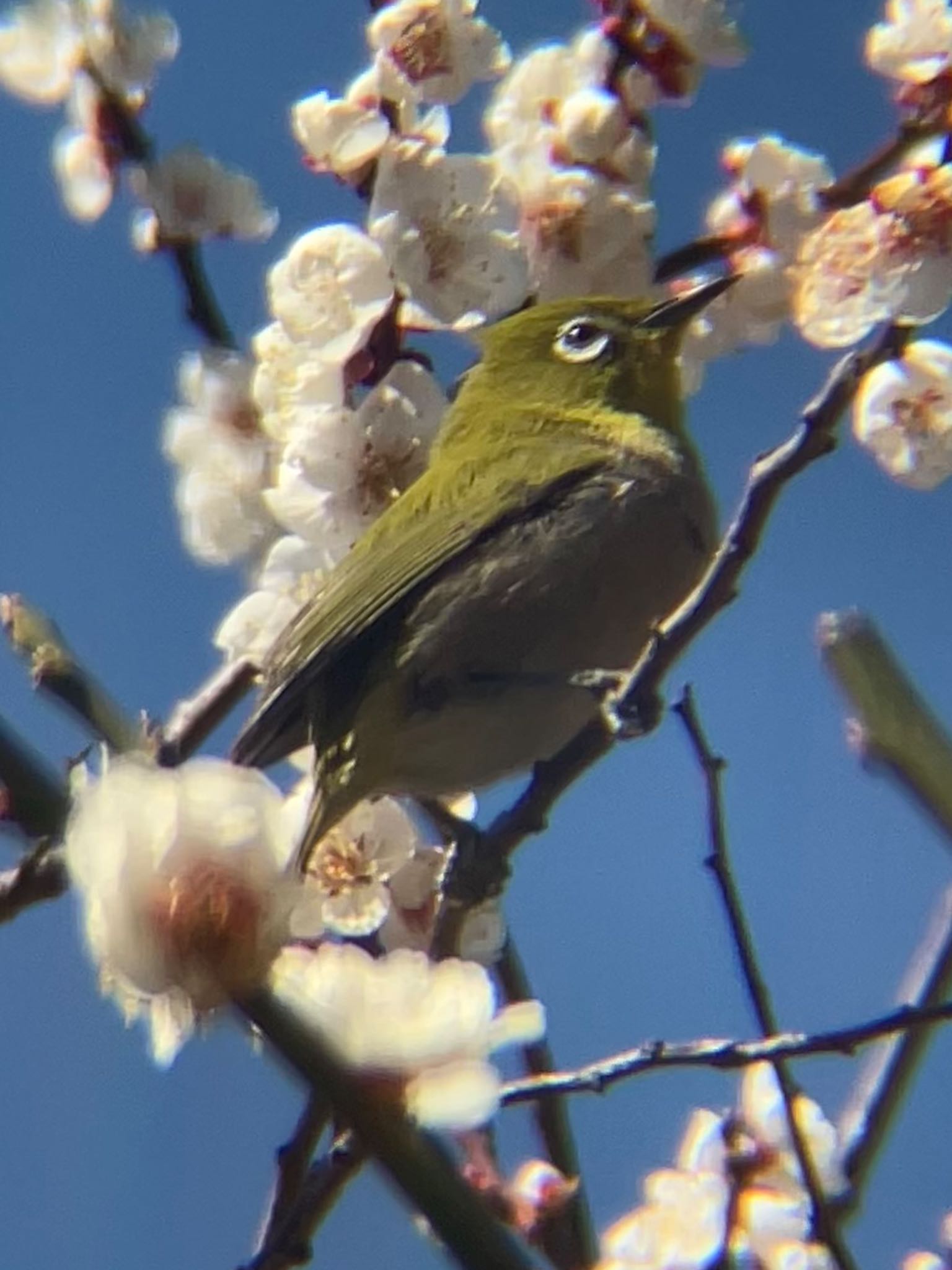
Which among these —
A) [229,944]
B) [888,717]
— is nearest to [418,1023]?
[229,944]

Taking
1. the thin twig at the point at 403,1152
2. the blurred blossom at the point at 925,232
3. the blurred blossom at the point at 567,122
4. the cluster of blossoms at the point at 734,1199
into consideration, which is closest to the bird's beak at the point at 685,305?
the blurred blossom at the point at 567,122

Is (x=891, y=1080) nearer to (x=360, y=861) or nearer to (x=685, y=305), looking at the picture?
(x=360, y=861)

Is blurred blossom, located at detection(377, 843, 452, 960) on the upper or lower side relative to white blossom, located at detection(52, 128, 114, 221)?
lower

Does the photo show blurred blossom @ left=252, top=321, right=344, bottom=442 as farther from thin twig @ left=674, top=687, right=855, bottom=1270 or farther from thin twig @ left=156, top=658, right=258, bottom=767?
thin twig @ left=674, top=687, right=855, bottom=1270

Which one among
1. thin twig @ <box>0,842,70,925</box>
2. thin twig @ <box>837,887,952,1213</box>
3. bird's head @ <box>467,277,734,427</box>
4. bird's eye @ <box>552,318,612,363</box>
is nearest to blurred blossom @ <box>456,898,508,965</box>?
thin twig @ <box>837,887,952,1213</box>

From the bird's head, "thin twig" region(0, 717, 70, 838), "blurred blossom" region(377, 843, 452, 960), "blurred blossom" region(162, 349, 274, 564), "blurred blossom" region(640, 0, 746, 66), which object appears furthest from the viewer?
the bird's head

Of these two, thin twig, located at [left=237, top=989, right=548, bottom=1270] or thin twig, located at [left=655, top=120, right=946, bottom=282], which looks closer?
thin twig, located at [left=237, top=989, right=548, bottom=1270]

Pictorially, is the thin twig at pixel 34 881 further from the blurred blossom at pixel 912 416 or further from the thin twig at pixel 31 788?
the blurred blossom at pixel 912 416

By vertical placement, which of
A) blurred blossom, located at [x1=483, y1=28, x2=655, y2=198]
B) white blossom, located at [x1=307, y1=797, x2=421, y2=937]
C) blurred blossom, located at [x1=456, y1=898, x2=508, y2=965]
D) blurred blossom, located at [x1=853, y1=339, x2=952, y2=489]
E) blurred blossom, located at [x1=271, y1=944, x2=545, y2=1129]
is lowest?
blurred blossom, located at [x1=456, y1=898, x2=508, y2=965]
